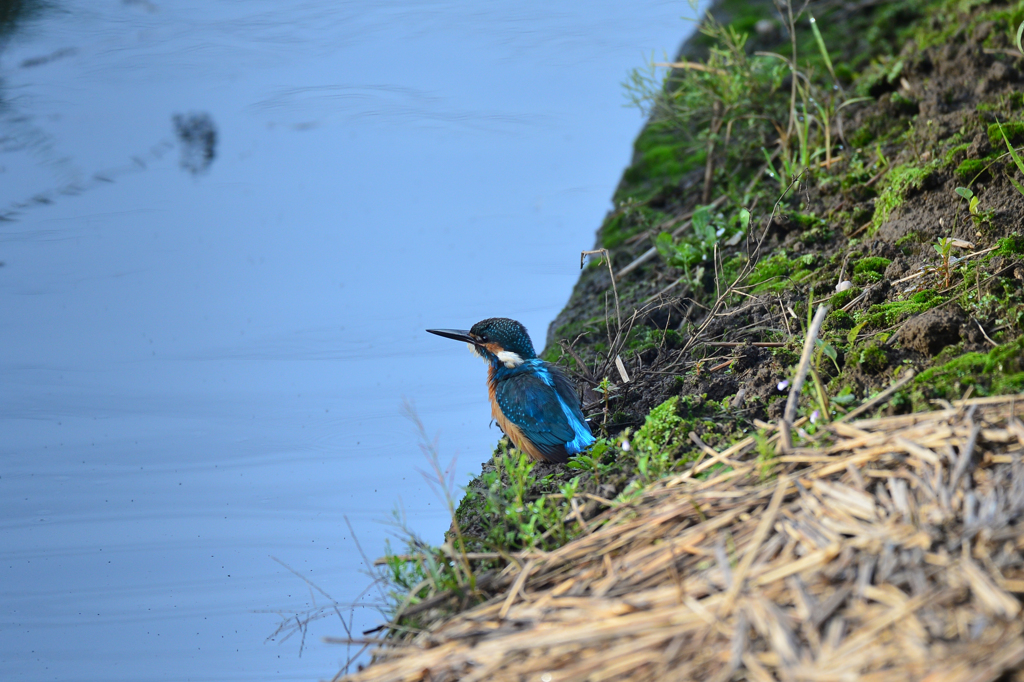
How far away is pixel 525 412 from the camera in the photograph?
3.10 m

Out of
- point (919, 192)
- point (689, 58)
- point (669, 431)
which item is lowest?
point (669, 431)

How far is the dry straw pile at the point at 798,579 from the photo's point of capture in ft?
4.69

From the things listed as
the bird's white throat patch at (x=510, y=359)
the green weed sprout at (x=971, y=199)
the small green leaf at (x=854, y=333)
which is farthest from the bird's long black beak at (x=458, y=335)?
the green weed sprout at (x=971, y=199)

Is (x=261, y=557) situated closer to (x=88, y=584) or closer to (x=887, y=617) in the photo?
(x=88, y=584)

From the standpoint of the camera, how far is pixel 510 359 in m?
3.50

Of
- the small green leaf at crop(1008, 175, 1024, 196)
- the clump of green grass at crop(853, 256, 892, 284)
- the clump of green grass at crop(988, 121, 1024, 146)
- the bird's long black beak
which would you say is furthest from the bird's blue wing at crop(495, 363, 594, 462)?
the clump of green grass at crop(988, 121, 1024, 146)

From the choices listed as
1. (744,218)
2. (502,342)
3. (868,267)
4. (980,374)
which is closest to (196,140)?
(502,342)

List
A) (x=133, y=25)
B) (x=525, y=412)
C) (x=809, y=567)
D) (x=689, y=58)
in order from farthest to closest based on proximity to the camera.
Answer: (x=689, y=58) < (x=133, y=25) < (x=525, y=412) < (x=809, y=567)

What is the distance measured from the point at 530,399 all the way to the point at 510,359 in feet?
1.45

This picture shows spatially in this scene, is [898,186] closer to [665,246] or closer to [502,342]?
[665,246]

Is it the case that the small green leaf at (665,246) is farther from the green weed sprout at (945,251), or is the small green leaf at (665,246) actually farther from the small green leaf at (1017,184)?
the small green leaf at (1017,184)

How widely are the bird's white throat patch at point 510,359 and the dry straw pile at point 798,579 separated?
139 centimetres

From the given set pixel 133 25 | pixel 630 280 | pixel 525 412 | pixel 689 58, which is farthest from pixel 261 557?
pixel 689 58

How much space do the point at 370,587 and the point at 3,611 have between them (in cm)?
196
